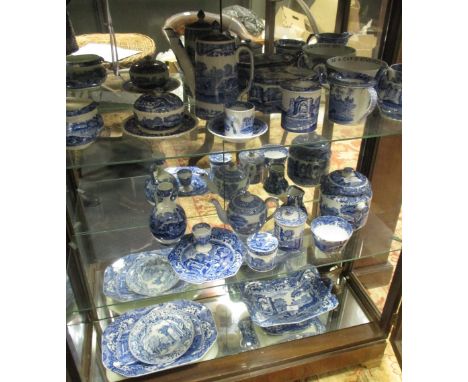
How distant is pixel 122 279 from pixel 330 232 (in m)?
0.48

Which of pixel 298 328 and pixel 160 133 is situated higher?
pixel 160 133

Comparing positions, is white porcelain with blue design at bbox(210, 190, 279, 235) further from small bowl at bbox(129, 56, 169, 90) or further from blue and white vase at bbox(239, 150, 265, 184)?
small bowl at bbox(129, 56, 169, 90)

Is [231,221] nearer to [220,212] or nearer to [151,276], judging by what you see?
[220,212]

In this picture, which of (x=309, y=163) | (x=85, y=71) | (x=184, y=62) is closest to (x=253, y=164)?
(x=309, y=163)

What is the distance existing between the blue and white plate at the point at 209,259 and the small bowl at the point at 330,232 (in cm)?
16

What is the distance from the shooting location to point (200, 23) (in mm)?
800

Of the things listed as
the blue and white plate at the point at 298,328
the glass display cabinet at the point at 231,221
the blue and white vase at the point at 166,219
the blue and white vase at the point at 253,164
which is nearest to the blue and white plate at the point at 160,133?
the glass display cabinet at the point at 231,221

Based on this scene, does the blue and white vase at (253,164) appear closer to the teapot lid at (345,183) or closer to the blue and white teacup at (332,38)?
the teapot lid at (345,183)

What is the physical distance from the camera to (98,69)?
0.75 m

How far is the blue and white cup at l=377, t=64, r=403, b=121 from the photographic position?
0.74m

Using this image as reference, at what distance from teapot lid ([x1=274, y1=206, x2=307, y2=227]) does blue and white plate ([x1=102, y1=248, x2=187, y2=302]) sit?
0.79 ft

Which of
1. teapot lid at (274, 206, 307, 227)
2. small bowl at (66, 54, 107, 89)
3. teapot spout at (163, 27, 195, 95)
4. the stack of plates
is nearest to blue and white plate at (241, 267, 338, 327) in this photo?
the stack of plates

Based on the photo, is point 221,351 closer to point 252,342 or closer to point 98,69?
point 252,342

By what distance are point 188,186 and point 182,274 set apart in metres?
0.27
